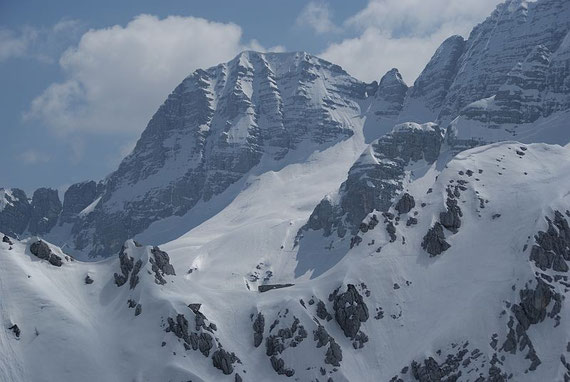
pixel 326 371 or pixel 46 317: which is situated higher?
pixel 46 317

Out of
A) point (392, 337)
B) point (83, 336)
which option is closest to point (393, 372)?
point (392, 337)

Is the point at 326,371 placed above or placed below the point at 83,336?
below

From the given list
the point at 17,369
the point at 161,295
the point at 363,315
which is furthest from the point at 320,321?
the point at 17,369

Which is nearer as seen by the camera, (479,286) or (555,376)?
(555,376)

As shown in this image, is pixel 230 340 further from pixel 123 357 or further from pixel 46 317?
pixel 46 317

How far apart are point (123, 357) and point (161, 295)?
56.5ft

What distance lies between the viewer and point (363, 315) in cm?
19488

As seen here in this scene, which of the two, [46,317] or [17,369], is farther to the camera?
[46,317]

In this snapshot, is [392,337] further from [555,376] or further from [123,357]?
[123,357]

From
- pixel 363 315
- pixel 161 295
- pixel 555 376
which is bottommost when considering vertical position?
pixel 555 376

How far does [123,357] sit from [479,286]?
254ft

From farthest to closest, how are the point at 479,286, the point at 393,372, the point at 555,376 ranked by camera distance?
1. the point at 479,286
2. the point at 393,372
3. the point at 555,376

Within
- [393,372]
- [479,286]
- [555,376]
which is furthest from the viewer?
[479,286]

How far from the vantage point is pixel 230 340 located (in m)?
190
